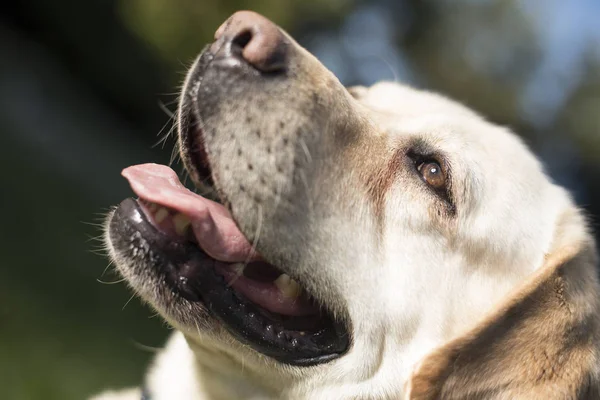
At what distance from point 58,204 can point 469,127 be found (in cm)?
749

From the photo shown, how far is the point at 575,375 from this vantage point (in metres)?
2.48

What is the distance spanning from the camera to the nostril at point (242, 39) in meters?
2.44

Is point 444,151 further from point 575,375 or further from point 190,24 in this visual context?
point 190,24

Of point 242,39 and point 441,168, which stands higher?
point 242,39

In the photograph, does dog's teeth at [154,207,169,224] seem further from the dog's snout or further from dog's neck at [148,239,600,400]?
the dog's snout

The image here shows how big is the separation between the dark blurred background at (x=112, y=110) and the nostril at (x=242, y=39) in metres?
0.81

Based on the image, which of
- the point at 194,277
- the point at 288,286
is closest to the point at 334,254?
the point at 288,286

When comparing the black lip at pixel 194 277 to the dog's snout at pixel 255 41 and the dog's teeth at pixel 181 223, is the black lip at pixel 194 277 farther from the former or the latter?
the dog's snout at pixel 255 41

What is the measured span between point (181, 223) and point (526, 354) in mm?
1418

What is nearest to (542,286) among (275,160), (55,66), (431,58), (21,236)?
(275,160)

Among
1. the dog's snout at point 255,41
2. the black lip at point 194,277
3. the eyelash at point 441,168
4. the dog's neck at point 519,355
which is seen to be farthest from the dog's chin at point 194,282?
the eyelash at point 441,168

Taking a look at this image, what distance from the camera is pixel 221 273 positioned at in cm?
247

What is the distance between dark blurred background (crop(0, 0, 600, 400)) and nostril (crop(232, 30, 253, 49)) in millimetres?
810

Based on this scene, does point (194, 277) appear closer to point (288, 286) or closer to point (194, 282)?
point (194, 282)
